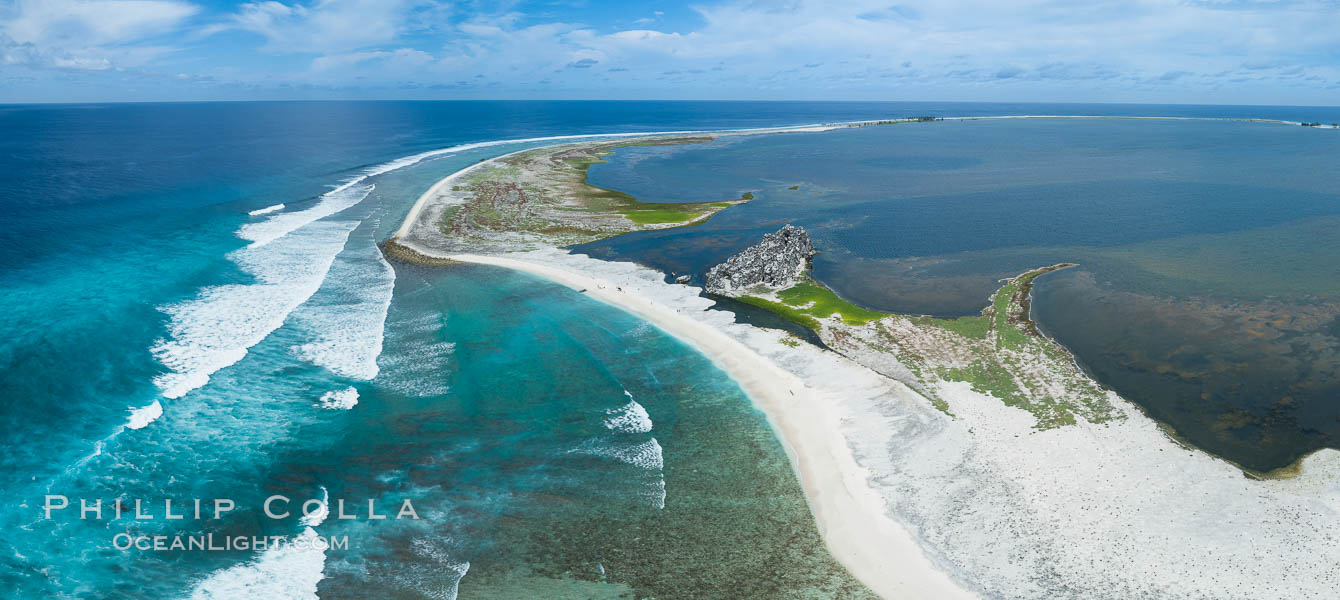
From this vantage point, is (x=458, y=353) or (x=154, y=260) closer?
(x=458, y=353)

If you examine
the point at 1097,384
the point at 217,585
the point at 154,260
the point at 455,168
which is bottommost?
the point at 217,585

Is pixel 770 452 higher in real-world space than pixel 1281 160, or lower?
lower

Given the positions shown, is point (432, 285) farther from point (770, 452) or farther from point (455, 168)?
point (455, 168)

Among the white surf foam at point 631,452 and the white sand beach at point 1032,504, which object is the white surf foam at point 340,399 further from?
the white sand beach at point 1032,504

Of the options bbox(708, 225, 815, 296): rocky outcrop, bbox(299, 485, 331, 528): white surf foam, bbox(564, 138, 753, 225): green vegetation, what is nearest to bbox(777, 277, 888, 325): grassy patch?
bbox(708, 225, 815, 296): rocky outcrop

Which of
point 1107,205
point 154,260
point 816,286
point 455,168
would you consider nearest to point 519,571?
point 816,286

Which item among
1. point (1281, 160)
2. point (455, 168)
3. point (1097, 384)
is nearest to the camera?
point (1097, 384)

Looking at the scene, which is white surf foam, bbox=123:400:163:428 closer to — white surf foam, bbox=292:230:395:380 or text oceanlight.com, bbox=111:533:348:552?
white surf foam, bbox=292:230:395:380
